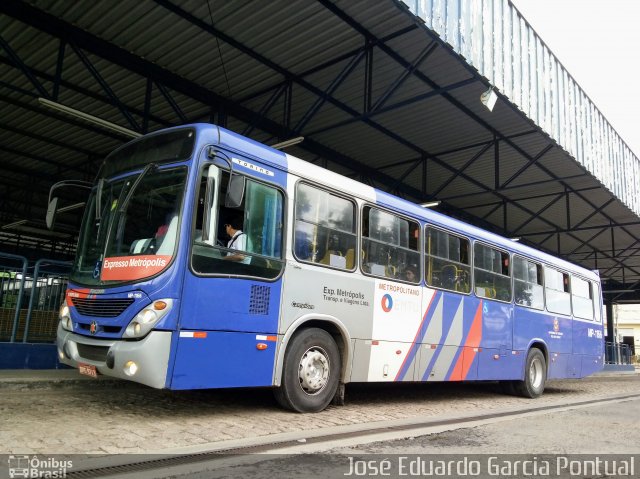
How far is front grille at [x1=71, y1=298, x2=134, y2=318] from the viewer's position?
216 inches

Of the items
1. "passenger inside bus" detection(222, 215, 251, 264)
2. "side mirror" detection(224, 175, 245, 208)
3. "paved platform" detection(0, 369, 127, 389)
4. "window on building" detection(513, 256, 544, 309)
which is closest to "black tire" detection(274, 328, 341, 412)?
"passenger inside bus" detection(222, 215, 251, 264)

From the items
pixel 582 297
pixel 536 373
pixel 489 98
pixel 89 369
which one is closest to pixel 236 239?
pixel 89 369

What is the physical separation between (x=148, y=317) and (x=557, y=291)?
10241mm

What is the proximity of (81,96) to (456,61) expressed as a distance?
27.9 feet

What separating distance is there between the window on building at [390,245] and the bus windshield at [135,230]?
9.73 feet

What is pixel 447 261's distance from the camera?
9.12 meters

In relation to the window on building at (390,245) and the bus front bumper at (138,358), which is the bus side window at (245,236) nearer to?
the bus front bumper at (138,358)

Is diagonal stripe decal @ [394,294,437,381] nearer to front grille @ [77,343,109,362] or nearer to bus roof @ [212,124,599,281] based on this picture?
bus roof @ [212,124,599,281]

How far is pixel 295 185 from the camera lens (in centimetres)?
676

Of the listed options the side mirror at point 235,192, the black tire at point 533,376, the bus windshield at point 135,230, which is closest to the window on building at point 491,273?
the black tire at point 533,376

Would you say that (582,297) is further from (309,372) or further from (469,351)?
(309,372)

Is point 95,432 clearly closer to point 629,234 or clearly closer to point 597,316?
point 597,316

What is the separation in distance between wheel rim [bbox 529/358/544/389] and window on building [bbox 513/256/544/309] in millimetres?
1237

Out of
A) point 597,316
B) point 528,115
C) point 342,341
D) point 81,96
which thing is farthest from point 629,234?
point 81,96
